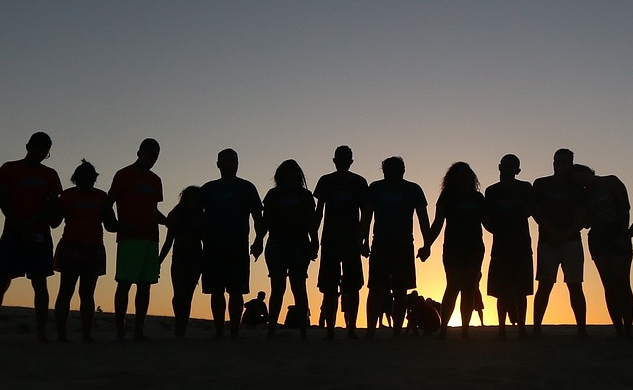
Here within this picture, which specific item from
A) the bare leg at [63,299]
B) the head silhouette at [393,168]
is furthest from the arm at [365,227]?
the bare leg at [63,299]

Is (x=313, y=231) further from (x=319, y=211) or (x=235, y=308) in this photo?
(x=235, y=308)

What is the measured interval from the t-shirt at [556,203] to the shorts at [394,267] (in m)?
1.50

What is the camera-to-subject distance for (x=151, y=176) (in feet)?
29.1

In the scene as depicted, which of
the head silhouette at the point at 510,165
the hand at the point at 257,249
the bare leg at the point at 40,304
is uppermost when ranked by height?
the head silhouette at the point at 510,165

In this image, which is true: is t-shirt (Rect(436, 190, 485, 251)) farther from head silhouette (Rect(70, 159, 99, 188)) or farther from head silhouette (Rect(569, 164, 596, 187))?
head silhouette (Rect(70, 159, 99, 188))

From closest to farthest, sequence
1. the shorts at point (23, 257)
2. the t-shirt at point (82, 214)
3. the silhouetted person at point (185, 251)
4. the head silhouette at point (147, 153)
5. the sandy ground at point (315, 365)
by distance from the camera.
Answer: the sandy ground at point (315, 365) → the shorts at point (23, 257) → the t-shirt at point (82, 214) → the head silhouette at point (147, 153) → the silhouetted person at point (185, 251)

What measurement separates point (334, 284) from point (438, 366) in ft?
11.2

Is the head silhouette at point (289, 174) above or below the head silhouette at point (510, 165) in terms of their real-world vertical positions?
below

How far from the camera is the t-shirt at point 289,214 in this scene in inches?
367

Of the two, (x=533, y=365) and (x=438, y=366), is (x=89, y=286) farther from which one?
(x=533, y=365)

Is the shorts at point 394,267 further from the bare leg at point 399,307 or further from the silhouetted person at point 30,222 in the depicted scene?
the silhouetted person at point 30,222

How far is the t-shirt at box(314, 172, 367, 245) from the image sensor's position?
9430 millimetres

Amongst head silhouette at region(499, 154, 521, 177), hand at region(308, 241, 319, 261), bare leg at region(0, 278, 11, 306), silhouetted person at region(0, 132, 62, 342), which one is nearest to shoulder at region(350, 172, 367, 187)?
hand at region(308, 241, 319, 261)

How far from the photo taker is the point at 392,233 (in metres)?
9.31
